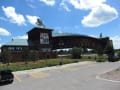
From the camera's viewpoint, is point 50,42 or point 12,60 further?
point 50,42

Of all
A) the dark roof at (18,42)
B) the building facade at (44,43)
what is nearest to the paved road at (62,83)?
the building facade at (44,43)

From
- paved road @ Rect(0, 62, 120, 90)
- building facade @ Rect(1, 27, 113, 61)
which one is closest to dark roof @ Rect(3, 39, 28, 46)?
building facade @ Rect(1, 27, 113, 61)

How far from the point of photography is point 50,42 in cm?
6800

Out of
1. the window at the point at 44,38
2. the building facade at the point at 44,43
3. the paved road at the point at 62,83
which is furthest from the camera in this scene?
the window at the point at 44,38

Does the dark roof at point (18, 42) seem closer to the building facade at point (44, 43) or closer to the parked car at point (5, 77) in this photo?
the building facade at point (44, 43)

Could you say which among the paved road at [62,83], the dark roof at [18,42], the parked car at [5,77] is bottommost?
the paved road at [62,83]

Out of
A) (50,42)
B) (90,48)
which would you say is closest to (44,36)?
(50,42)

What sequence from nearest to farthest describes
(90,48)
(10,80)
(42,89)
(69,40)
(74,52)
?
(42,89)
(10,80)
(74,52)
(69,40)
(90,48)

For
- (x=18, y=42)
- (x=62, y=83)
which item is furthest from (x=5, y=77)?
Answer: (x=18, y=42)

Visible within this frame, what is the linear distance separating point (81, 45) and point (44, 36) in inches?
635

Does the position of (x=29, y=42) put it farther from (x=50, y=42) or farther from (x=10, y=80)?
(x=10, y=80)

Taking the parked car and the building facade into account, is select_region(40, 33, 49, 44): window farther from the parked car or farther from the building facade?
the parked car

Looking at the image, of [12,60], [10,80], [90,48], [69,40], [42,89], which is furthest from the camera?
[90,48]

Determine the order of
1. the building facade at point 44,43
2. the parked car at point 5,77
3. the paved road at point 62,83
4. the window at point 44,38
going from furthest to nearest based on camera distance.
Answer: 1. the window at point 44,38
2. the building facade at point 44,43
3. the parked car at point 5,77
4. the paved road at point 62,83
